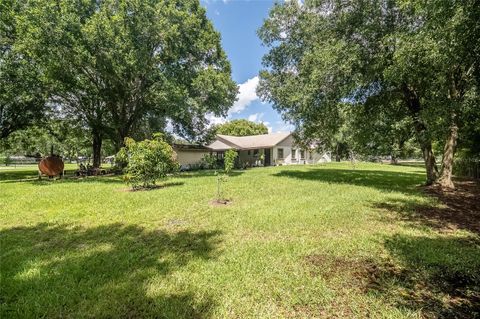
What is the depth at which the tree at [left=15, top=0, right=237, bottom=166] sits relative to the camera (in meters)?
16.4

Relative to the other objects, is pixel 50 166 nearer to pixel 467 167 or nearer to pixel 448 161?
pixel 448 161

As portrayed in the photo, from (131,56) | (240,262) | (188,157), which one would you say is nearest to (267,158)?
(188,157)

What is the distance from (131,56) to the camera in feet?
54.0

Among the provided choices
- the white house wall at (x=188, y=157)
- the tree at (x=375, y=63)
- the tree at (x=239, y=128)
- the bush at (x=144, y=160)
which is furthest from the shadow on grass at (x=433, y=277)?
the tree at (x=239, y=128)

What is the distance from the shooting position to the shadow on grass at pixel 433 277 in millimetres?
3240

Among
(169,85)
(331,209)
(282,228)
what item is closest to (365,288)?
(282,228)

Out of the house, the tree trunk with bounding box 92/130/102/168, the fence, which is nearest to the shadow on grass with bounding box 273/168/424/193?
the fence

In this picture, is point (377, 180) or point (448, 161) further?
point (377, 180)

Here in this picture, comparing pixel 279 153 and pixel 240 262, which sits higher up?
pixel 279 153

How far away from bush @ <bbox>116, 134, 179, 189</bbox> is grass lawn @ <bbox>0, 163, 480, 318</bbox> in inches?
147

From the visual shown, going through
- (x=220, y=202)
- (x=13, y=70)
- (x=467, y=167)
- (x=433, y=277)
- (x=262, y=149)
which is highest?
(x=13, y=70)

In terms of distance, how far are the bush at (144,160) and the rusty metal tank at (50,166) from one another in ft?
32.6

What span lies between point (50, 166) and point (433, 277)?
22.3 meters

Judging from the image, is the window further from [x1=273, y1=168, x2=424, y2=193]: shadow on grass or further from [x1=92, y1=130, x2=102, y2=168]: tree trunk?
[x1=92, y1=130, x2=102, y2=168]: tree trunk
